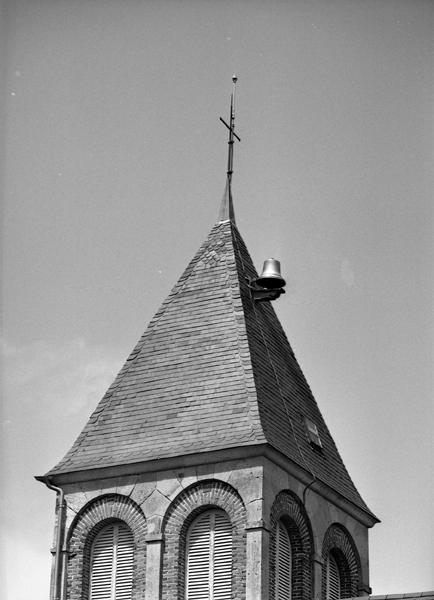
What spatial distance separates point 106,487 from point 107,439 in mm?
1277

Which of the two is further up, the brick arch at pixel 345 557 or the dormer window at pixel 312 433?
the dormer window at pixel 312 433

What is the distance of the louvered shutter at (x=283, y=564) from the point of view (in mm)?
45938

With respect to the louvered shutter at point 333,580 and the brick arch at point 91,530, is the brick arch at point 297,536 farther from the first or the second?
the brick arch at point 91,530

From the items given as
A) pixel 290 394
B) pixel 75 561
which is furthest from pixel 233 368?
pixel 75 561

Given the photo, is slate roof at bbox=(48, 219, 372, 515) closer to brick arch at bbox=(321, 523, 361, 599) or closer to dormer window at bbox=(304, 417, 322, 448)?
dormer window at bbox=(304, 417, 322, 448)

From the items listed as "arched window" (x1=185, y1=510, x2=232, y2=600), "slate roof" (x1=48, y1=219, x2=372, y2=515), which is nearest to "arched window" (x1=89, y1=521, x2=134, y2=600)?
"arched window" (x1=185, y1=510, x2=232, y2=600)

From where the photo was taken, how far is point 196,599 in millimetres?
45531

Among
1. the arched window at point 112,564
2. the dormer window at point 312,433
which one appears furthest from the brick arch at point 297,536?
the arched window at point 112,564

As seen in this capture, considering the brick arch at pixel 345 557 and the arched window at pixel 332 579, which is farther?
the brick arch at pixel 345 557

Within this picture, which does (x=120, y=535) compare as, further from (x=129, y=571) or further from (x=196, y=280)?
(x=196, y=280)

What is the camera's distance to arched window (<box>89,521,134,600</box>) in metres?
46.3

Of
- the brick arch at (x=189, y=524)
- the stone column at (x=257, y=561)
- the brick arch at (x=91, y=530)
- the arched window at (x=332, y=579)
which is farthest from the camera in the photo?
the arched window at (x=332, y=579)

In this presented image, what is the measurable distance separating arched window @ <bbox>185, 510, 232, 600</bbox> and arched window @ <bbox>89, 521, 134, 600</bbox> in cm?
119

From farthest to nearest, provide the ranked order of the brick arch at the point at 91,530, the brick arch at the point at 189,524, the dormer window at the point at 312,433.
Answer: the dormer window at the point at 312,433 < the brick arch at the point at 91,530 < the brick arch at the point at 189,524
